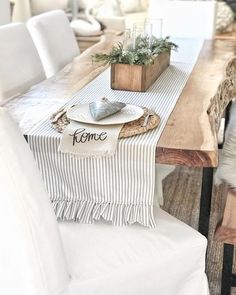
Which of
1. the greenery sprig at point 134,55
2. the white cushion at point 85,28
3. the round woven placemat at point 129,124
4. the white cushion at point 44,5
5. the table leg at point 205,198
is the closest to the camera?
the round woven placemat at point 129,124

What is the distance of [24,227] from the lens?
3.43 ft

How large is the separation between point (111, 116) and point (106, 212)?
0.30 m

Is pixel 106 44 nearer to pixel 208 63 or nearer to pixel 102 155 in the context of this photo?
pixel 208 63

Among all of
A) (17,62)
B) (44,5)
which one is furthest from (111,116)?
(44,5)

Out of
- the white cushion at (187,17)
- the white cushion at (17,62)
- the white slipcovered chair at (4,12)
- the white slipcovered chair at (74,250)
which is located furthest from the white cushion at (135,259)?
the white slipcovered chair at (4,12)

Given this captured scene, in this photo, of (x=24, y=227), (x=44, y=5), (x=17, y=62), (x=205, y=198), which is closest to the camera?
(x=24, y=227)

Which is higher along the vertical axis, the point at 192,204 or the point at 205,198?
the point at 205,198

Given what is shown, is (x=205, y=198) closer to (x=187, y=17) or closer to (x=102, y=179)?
(x=102, y=179)

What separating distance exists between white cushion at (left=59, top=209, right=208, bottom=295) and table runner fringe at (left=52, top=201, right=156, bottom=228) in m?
0.02

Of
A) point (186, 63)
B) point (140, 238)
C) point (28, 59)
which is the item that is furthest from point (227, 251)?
point (28, 59)

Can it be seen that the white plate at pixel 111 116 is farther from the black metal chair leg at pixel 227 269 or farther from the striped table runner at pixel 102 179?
the black metal chair leg at pixel 227 269

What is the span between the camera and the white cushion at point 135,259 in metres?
1.26

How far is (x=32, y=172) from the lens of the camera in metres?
1.06

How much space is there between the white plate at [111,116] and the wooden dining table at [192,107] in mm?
116
